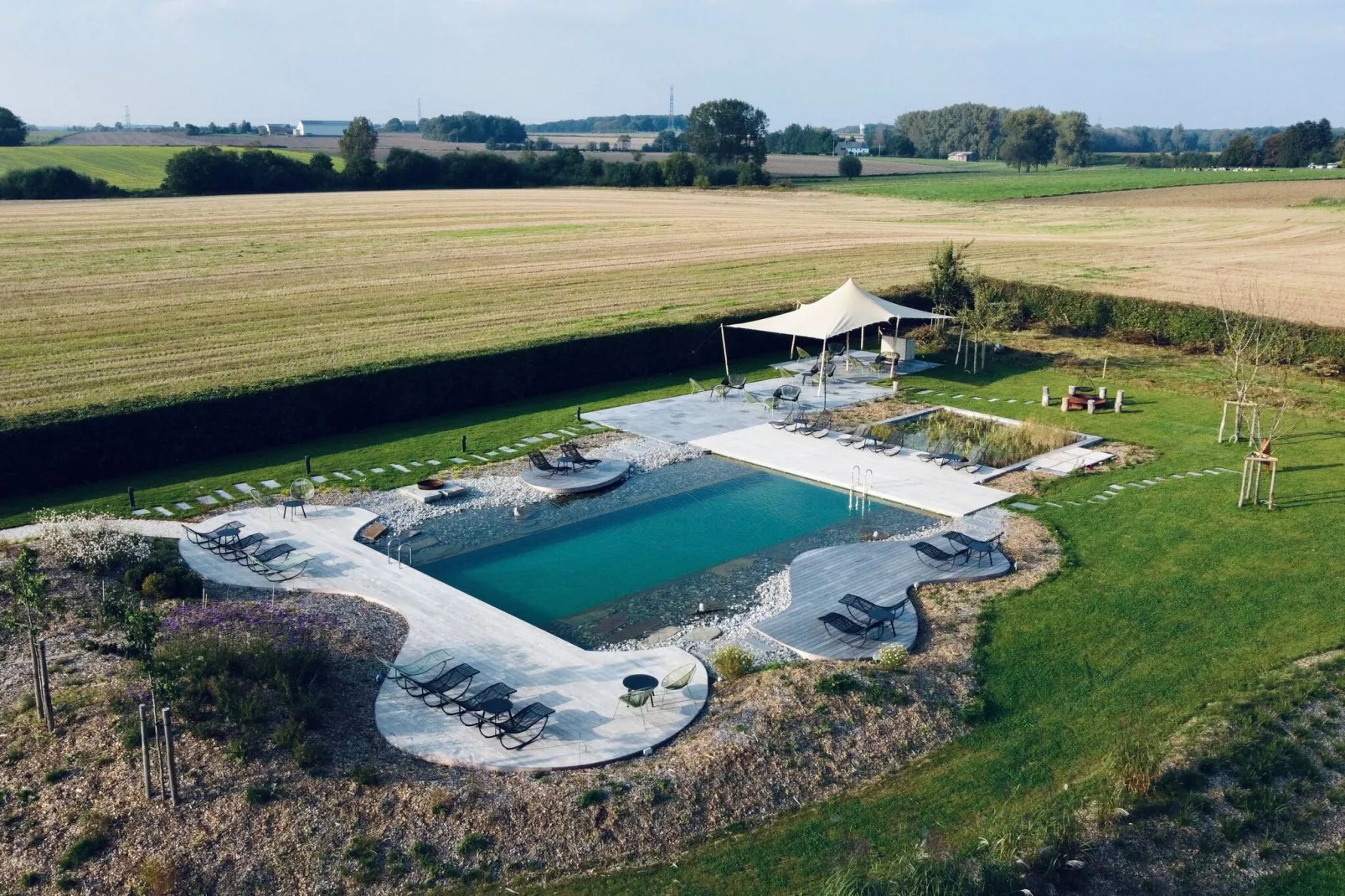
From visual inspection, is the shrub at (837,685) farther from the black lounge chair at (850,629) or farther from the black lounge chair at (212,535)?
the black lounge chair at (212,535)

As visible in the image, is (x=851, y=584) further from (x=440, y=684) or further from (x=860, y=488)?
(x=440, y=684)

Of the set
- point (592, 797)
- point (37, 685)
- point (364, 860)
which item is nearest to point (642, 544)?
point (592, 797)

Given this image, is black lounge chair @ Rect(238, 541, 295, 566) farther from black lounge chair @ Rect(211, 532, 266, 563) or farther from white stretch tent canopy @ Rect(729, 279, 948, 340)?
white stretch tent canopy @ Rect(729, 279, 948, 340)

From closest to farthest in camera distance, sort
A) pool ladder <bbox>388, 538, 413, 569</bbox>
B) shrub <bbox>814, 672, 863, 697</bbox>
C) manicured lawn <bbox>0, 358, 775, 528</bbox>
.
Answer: shrub <bbox>814, 672, 863, 697</bbox>, pool ladder <bbox>388, 538, 413, 569</bbox>, manicured lawn <bbox>0, 358, 775, 528</bbox>

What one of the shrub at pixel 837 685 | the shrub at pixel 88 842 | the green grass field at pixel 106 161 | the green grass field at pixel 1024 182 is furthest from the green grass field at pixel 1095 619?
the green grass field at pixel 1024 182

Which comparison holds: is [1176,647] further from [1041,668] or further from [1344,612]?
[1344,612]

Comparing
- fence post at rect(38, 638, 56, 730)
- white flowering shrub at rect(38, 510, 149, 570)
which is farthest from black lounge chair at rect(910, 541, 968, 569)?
white flowering shrub at rect(38, 510, 149, 570)
